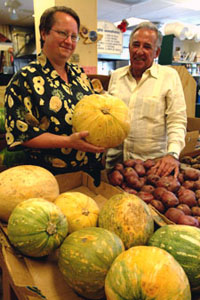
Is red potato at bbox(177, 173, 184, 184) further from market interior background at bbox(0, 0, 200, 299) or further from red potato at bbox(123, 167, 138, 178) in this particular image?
market interior background at bbox(0, 0, 200, 299)

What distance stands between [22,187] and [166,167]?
0.77 m

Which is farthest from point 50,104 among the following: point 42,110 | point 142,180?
point 142,180

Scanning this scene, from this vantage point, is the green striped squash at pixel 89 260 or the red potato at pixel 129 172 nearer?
the green striped squash at pixel 89 260

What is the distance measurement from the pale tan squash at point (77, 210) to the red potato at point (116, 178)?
368 mm

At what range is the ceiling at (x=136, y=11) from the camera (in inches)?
240

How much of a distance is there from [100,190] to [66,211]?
1.26 feet

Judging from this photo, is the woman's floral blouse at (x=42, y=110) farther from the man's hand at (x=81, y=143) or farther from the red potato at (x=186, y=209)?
the red potato at (x=186, y=209)

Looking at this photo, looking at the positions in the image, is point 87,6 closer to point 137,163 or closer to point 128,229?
point 137,163

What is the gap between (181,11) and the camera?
23.2 ft

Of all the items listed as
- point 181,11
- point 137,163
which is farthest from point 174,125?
point 181,11

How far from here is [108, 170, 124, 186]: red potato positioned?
1.32 m

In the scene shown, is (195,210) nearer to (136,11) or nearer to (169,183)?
(169,183)

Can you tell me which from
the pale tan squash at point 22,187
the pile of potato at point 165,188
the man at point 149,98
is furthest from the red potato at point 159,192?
the man at point 149,98

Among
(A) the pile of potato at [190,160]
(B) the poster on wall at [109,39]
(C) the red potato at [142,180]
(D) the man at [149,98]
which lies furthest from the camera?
(B) the poster on wall at [109,39]
